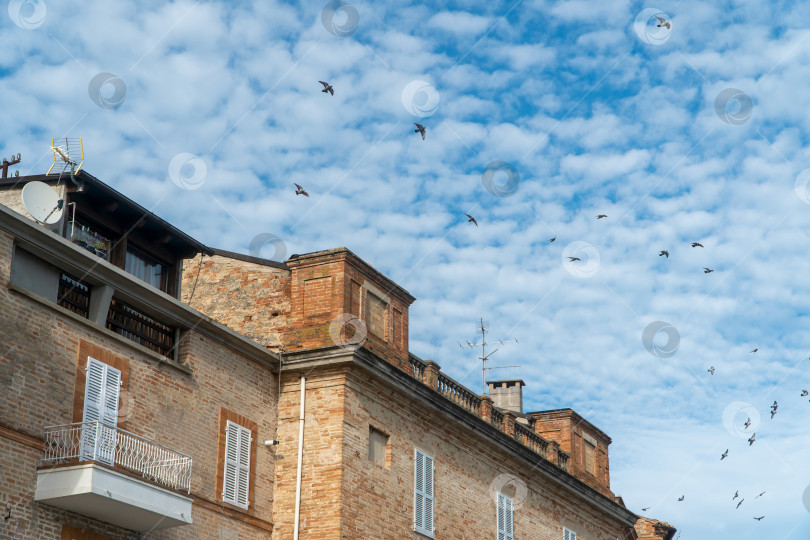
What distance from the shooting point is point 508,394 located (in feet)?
137

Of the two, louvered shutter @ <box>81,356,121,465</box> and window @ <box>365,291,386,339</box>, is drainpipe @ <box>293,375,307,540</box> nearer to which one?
window @ <box>365,291,386,339</box>

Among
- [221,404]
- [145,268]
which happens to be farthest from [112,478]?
[145,268]

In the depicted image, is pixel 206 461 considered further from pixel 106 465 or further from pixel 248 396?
pixel 106 465

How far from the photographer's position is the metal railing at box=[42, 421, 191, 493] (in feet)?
58.5

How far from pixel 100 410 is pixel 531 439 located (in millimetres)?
17010

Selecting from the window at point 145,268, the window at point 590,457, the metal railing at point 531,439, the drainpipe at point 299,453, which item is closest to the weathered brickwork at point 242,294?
the drainpipe at point 299,453

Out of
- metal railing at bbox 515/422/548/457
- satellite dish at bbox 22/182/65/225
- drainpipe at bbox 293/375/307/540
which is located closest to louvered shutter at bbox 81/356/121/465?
satellite dish at bbox 22/182/65/225

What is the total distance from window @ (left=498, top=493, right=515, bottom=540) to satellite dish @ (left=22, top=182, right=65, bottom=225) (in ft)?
49.7

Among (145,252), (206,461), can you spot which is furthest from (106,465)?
(145,252)

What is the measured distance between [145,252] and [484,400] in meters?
10.8

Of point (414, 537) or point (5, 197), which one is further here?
point (414, 537)

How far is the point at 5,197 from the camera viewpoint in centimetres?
2308

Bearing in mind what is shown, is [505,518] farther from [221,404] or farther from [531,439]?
[221,404]

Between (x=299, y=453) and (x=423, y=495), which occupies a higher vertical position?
(x=299, y=453)
